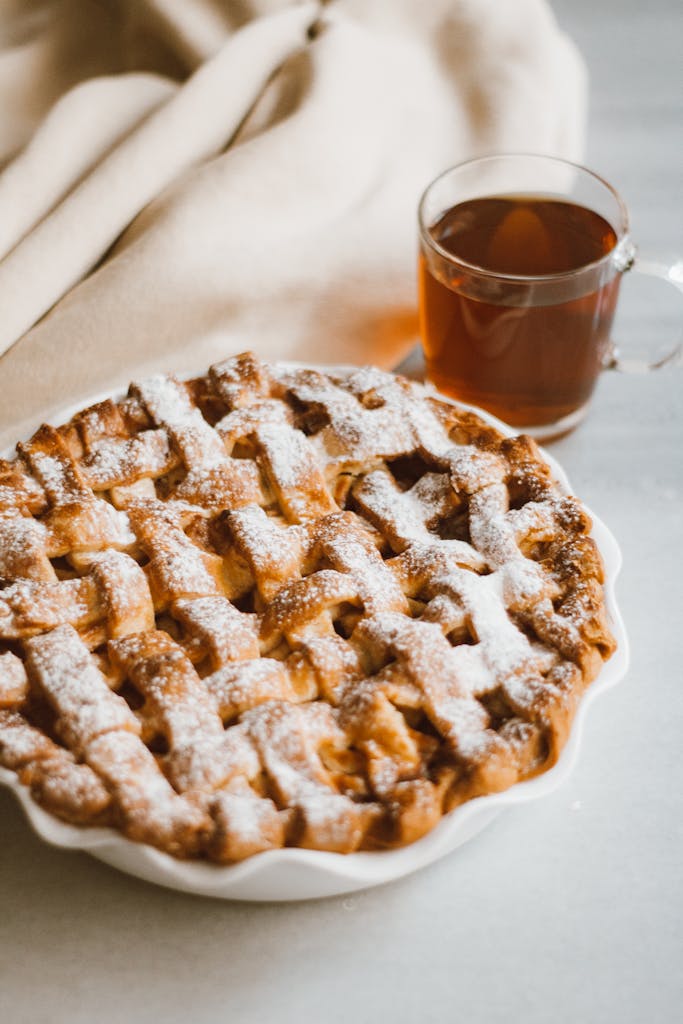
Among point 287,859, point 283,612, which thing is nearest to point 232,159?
point 283,612

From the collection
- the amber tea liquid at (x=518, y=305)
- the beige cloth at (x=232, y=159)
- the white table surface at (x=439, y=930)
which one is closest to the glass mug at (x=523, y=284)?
the amber tea liquid at (x=518, y=305)

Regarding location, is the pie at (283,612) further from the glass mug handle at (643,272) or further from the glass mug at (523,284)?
the glass mug handle at (643,272)

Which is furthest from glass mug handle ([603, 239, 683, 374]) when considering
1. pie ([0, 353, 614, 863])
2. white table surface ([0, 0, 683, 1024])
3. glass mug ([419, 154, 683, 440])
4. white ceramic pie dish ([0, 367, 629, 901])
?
white ceramic pie dish ([0, 367, 629, 901])

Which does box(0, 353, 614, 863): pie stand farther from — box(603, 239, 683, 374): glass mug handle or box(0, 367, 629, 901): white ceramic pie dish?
box(603, 239, 683, 374): glass mug handle

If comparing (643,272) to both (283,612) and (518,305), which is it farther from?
(283,612)

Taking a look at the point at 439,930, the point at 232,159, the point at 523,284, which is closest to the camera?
the point at 439,930

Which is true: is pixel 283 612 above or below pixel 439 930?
above
